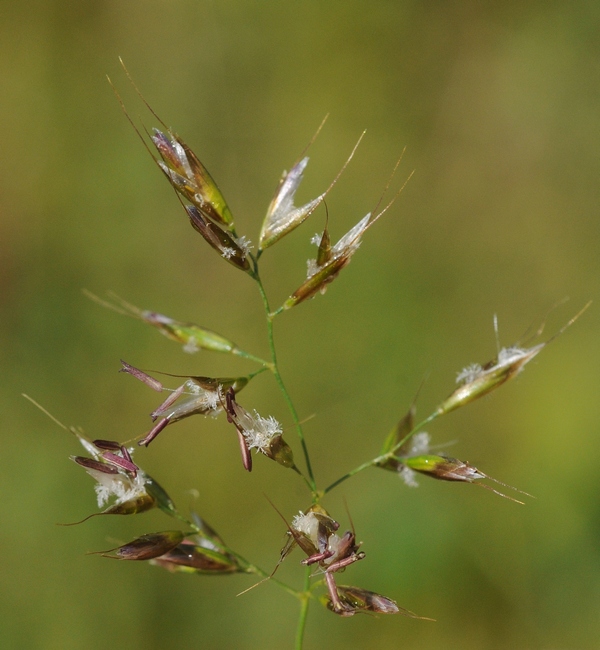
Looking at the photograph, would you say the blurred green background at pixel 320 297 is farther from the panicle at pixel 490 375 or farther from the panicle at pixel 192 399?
the panicle at pixel 192 399

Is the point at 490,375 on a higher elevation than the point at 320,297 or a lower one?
higher

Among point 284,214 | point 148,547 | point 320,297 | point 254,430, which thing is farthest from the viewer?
point 320,297

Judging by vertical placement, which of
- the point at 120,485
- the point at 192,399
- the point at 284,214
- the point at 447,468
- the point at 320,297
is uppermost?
the point at 284,214

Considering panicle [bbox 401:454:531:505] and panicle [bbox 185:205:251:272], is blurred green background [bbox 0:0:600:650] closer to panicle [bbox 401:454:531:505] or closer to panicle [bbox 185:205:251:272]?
panicle [bbox 401:454:531:505]

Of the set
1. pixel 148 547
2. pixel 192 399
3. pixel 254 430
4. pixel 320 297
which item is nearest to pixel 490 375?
pixel 254 430

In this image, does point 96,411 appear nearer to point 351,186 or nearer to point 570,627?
point 351,186

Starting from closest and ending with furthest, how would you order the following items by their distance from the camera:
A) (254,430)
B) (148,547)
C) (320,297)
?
(254,430), (148,547), (320,297)

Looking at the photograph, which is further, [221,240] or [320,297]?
[320,297]

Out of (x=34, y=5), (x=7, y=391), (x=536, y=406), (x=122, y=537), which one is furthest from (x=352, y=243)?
(x=34, y=5)

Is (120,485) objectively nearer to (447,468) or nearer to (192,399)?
(192,399)
